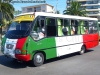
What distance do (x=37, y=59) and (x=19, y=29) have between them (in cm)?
159

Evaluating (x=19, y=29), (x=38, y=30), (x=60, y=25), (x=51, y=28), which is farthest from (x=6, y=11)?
(x=38, y=30)

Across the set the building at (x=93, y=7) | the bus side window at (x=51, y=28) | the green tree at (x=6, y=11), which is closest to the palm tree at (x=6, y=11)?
the green tree at (x=6, y=11)

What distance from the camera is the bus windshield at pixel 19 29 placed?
888 cm

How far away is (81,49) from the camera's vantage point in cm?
1280

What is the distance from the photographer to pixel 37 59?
9258 millimetres

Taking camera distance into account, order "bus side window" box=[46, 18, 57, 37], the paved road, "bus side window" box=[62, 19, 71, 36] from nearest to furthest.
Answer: the paved road < "bus side window" box=[46, 18, 57, 37] < "bus side window" box=[62, 19, 71, 36]

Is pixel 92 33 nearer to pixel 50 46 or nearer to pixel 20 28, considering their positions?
pixel 50 46

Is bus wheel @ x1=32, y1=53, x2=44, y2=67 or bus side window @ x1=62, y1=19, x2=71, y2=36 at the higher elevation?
bus side window @ x1=62, y1=19, x2=71, y2=36

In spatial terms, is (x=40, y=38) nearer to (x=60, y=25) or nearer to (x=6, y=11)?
(x=60, y=25)

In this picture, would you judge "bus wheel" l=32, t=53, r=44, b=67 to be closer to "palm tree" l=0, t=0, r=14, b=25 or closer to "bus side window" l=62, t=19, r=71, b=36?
"bus side window" l=62, t=19, r=71, b=36

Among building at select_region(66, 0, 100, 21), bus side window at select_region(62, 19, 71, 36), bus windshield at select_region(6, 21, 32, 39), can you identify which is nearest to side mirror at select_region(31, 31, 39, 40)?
bus windshield at select_region(6, 21, 32, 39)

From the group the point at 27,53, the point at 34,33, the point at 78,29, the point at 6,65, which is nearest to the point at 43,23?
the point at 34,33

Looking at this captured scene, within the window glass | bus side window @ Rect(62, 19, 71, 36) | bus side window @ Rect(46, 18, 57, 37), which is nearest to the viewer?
the window glass

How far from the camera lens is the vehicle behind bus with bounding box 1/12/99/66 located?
8742 mm
